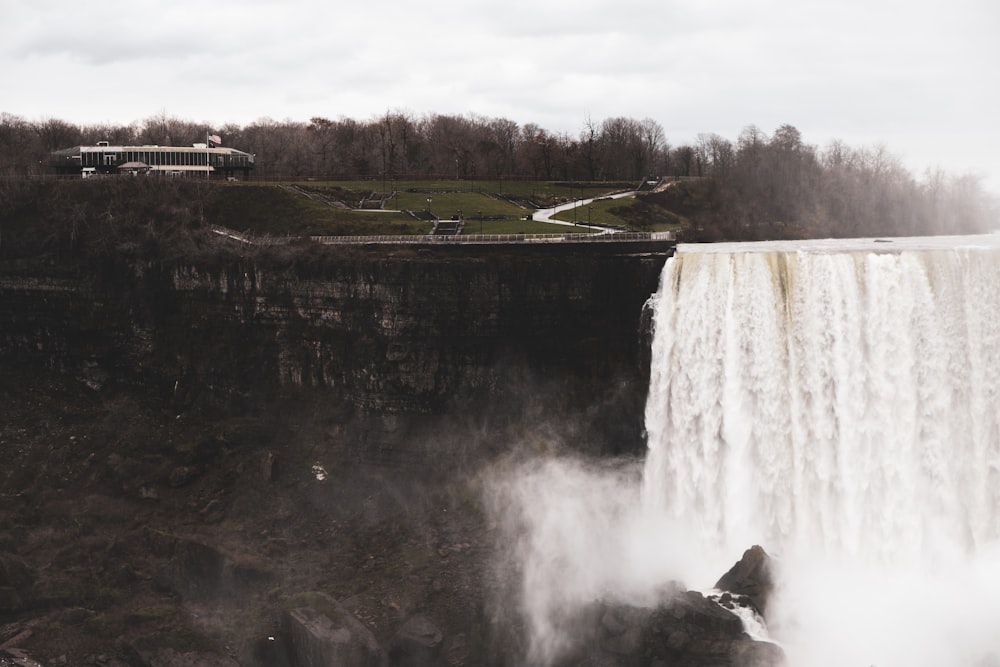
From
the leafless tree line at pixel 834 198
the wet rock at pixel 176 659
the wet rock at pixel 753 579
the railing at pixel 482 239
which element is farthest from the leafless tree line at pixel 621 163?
the wet rock at pixel 176 659

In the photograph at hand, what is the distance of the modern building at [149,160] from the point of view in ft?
271

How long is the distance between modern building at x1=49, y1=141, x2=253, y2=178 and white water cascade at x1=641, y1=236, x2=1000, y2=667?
49.6m

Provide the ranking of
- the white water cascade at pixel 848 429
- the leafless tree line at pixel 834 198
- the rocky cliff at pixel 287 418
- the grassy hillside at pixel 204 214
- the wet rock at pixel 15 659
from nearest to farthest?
1. the wet rock at pixel 15 659
2. the white water cascade at pixel 848 429
3. the rocky cliff at pixel 287 418
4. the grassy hillside at pixel 204 214
5. the leafless tree line at pixel 834 198

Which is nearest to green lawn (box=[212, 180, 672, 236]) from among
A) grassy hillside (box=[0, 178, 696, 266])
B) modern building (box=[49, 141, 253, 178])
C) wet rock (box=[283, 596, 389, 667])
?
grassy hillside (box=[0, 178, 696, 266])

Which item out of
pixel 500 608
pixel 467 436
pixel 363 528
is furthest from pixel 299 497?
pixel 500 608

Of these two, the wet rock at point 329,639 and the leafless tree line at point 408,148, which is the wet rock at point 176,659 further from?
the leafless tree line at point 408,148

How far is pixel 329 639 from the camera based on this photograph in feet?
144

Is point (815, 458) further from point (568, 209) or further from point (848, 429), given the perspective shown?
point (568, 209)

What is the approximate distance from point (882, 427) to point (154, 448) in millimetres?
41532

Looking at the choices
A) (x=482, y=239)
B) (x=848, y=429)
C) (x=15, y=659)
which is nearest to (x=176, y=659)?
(x=15, y=659)

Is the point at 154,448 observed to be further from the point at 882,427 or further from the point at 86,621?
the point at 882,427

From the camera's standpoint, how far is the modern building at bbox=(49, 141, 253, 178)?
8269 cm

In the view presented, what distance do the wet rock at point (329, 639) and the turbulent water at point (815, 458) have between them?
760 centimetres

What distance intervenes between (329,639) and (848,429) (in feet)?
90.8
